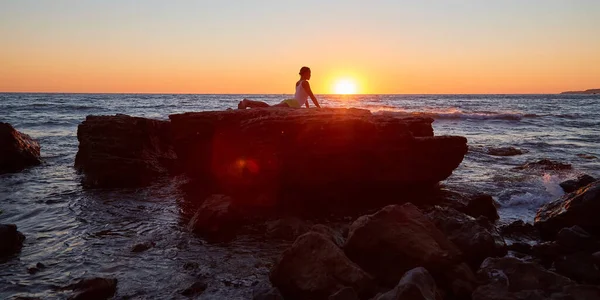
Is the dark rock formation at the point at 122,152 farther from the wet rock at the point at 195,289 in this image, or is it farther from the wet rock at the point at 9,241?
the wet rock at the point at 195,289

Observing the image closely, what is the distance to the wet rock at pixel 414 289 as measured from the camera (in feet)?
12.5

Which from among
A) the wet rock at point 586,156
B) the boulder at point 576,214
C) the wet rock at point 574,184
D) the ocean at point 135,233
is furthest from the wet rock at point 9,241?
the wet rock at point 586,156

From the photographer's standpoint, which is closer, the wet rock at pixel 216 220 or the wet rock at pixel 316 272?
the wet rock at pixel 316 272

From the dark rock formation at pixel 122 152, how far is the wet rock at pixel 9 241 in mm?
4179

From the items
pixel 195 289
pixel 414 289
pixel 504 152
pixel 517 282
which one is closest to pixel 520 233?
pixel 517 282

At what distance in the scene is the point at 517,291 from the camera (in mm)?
4422

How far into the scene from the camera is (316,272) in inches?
182

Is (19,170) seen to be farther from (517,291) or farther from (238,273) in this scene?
(517,291)

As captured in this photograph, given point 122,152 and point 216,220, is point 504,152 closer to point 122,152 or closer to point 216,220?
point 216,220

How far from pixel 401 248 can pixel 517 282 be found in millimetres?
1284

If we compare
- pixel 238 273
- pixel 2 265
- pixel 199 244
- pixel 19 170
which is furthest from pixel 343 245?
pixel 19 170

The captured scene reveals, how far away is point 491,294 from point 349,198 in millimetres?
4937

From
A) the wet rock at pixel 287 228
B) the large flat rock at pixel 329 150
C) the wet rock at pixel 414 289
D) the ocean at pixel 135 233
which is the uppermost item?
the large flat rock at pixel 329 150

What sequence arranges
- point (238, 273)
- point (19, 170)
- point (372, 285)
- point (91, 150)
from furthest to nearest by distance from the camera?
point (19, 170)
point (91, 150)
point (238, 273)
point (372, 285)
